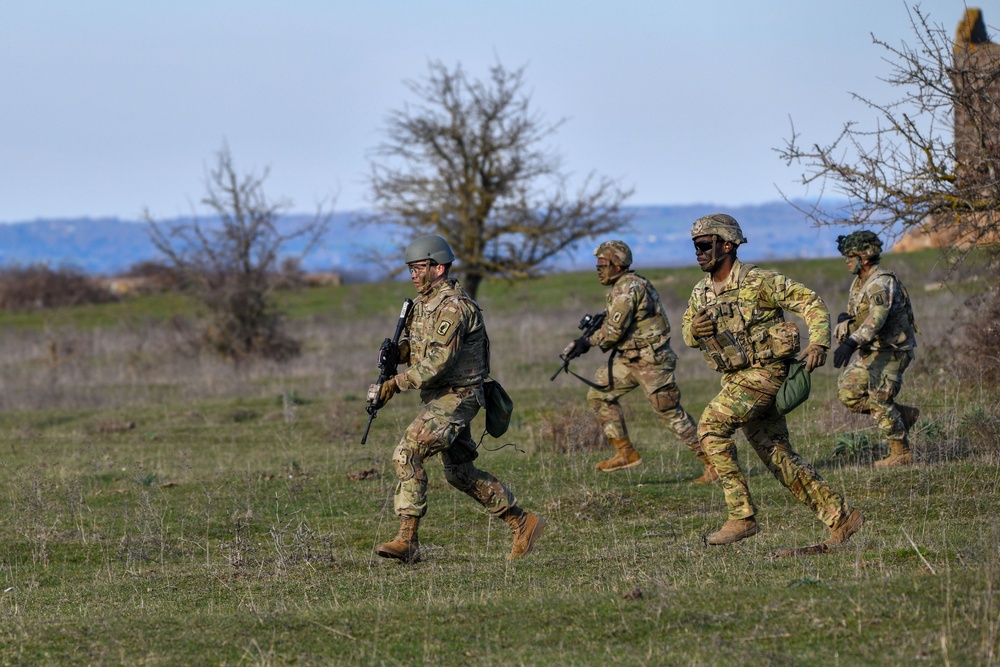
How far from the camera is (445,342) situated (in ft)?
25.5

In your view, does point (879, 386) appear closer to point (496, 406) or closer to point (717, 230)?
point (717, 230)

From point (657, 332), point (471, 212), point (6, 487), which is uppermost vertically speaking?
point (471, 212)

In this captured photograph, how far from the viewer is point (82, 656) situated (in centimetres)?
589

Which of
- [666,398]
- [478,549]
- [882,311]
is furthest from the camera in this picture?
[666,398]

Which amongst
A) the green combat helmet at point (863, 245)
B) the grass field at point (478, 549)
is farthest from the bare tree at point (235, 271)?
the green combat helmet at point (863, 245)

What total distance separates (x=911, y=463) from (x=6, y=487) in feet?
27.0

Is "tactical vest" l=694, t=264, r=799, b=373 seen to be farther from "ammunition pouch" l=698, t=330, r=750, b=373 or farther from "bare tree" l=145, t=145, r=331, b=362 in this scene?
"bare tree" l=145, t=145, r=331, b=362

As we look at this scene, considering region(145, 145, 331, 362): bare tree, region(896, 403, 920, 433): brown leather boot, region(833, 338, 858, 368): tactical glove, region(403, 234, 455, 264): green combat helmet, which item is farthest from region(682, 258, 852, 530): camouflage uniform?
region(145, 145, 331, 362): bare tree

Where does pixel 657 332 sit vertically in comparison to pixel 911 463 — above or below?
above

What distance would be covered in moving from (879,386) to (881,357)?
10.7 inches

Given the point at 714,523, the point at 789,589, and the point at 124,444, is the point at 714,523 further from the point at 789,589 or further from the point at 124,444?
the point at 124,444

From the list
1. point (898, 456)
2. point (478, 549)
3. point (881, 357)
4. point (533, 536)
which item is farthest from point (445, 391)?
point (898, 456)

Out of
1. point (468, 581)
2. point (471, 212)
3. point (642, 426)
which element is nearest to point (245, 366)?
point (471, 212)

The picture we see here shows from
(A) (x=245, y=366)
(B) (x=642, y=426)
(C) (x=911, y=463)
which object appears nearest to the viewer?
(C) (x=911, y=463)
